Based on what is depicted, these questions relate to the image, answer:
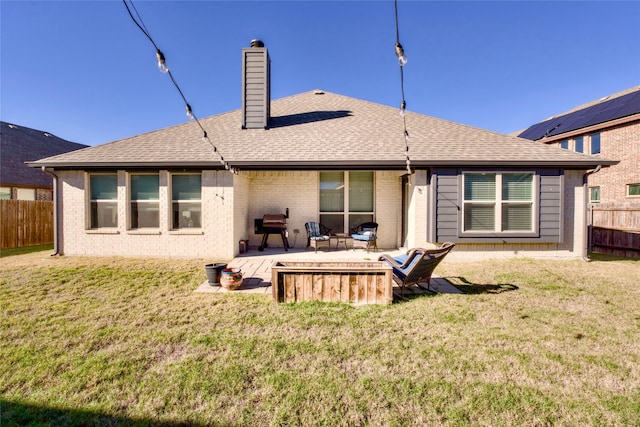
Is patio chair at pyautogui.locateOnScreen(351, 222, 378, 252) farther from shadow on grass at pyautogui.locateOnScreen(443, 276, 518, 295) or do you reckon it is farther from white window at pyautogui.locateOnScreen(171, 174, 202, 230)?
white window at pyautogui.locateOnScreen(171, 174, 202, 230)

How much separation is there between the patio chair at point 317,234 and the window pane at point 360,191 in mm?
1284

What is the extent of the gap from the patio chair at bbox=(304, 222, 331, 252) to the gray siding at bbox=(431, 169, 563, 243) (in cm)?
331

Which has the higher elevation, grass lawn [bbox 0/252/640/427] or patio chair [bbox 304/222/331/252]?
patio chair [bbox 304/222/331/252]

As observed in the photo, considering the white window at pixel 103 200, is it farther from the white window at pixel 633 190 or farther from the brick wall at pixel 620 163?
the white window at pixel 633 190

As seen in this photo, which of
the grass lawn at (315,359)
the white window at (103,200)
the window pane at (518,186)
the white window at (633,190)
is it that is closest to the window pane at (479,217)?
the window pane at (518,186)

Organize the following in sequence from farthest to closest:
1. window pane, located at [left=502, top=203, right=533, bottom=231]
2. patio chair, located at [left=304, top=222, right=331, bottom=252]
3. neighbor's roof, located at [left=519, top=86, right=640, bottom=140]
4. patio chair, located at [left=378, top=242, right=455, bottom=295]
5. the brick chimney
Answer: neighbor's roof, located at [left=519, top=86, right=640, bottom=140] < the brick chimney < patio chair, located at [left=304, top=222, right=331, bottom=252] < window pane, located at [left=502, top=203, right=533, bottom=231] < patio chair, located at [left=378, top=242, right=455, bottom=295]

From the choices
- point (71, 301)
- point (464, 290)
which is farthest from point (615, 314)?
point (71, 301)

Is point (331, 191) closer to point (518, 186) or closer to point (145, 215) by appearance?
point (518, 186)

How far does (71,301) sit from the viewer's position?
14.4ft

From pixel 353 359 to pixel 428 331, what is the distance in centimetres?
124

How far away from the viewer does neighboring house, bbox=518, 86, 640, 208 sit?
14.3 meters

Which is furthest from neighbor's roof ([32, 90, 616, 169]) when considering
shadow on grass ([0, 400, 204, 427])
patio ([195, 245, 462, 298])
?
shadow on grass ([0, 400, 204, 427])

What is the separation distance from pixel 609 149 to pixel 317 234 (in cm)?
1875

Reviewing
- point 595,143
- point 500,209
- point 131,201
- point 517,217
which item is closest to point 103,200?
point 131,201
